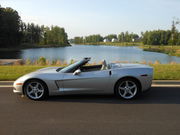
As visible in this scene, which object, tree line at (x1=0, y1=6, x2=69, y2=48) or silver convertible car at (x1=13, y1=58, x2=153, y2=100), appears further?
tree line at (x1=0, y1=6, x2=69, y2=48)

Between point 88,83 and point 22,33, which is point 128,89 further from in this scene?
point 22,33

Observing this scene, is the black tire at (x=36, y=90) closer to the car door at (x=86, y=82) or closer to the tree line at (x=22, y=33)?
the car door at (x=86, y=82)

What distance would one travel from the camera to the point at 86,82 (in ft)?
19.4

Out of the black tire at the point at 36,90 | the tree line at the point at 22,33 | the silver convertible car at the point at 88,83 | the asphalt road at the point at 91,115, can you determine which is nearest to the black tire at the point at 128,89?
the silver convertible car at the point at 88,83

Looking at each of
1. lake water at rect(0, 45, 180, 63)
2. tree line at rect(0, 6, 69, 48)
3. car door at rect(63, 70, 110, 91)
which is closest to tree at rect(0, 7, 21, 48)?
tree line at rect(0, 6, 69, 48)

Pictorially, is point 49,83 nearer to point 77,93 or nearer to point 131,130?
point 77,93

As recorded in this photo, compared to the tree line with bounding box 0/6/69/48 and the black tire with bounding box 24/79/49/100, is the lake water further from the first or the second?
the tree line with bounding box 0/6/69/48

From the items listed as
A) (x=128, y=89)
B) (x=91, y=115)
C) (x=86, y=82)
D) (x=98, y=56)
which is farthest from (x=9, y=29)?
(x=91, y=115)

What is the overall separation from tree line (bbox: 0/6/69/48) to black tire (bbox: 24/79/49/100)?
69.9 metres

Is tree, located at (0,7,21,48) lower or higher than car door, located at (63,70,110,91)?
higher

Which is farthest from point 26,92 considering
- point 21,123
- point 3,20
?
point 3,20

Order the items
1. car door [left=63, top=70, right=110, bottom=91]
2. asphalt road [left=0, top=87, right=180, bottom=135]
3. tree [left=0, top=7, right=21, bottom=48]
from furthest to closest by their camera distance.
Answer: tree [left=0, top=7, right=21, bottom=48] → car door [left=63, top=70, right=110, bottom=91] → asphalt road [left=0, top=87, right=180, bottom=135]

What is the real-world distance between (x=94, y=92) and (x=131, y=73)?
1.13m

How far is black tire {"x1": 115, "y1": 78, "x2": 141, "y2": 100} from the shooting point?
597 cm
